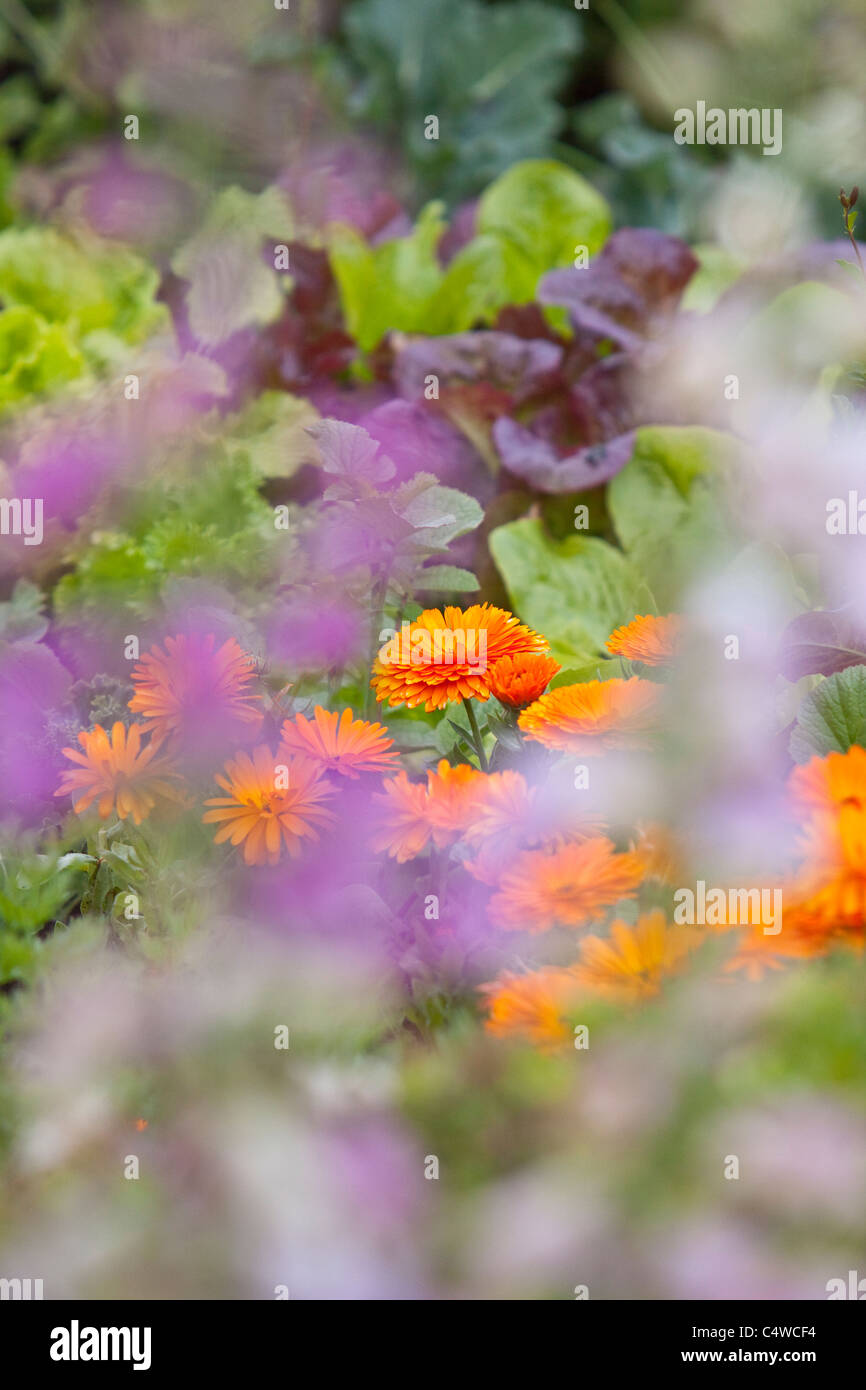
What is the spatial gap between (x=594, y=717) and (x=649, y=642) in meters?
0.08

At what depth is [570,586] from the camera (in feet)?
3.53

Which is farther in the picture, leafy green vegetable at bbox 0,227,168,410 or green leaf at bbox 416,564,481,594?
leafy green vegetable at bbox 0,227,168,410

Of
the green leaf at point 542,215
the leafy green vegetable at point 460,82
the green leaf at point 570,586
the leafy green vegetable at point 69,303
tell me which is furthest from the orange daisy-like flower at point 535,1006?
the leafy green vegetable at point 460,82

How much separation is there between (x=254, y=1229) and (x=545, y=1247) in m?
0.10

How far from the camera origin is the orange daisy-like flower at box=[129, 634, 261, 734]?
0.71 m

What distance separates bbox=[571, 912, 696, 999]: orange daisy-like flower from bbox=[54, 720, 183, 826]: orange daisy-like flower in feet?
0.91

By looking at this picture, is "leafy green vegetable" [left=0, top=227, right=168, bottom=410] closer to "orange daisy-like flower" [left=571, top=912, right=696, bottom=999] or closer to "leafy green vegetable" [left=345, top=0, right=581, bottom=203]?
"leafy green vegetable" [left=345, top=0, right=581, bottom=203]

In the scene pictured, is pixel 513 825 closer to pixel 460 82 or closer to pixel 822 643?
pixel 822 643

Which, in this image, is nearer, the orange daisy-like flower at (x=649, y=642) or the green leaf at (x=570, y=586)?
the orange daisy-like flower at (x=649, y=642)

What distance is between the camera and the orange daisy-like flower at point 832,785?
55 centimetres

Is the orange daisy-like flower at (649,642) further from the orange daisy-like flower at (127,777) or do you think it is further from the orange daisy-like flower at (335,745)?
the orange daisy-like flower at (127,777)

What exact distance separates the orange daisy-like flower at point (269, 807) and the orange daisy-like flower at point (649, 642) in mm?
198

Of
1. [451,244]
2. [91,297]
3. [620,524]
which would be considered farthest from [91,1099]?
Result: [451,244]

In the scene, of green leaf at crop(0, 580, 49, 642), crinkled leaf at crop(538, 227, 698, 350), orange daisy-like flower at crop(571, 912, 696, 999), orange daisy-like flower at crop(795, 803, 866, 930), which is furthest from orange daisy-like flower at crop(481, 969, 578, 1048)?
crinkled leaf at crop(538, 227, 698, 350)
